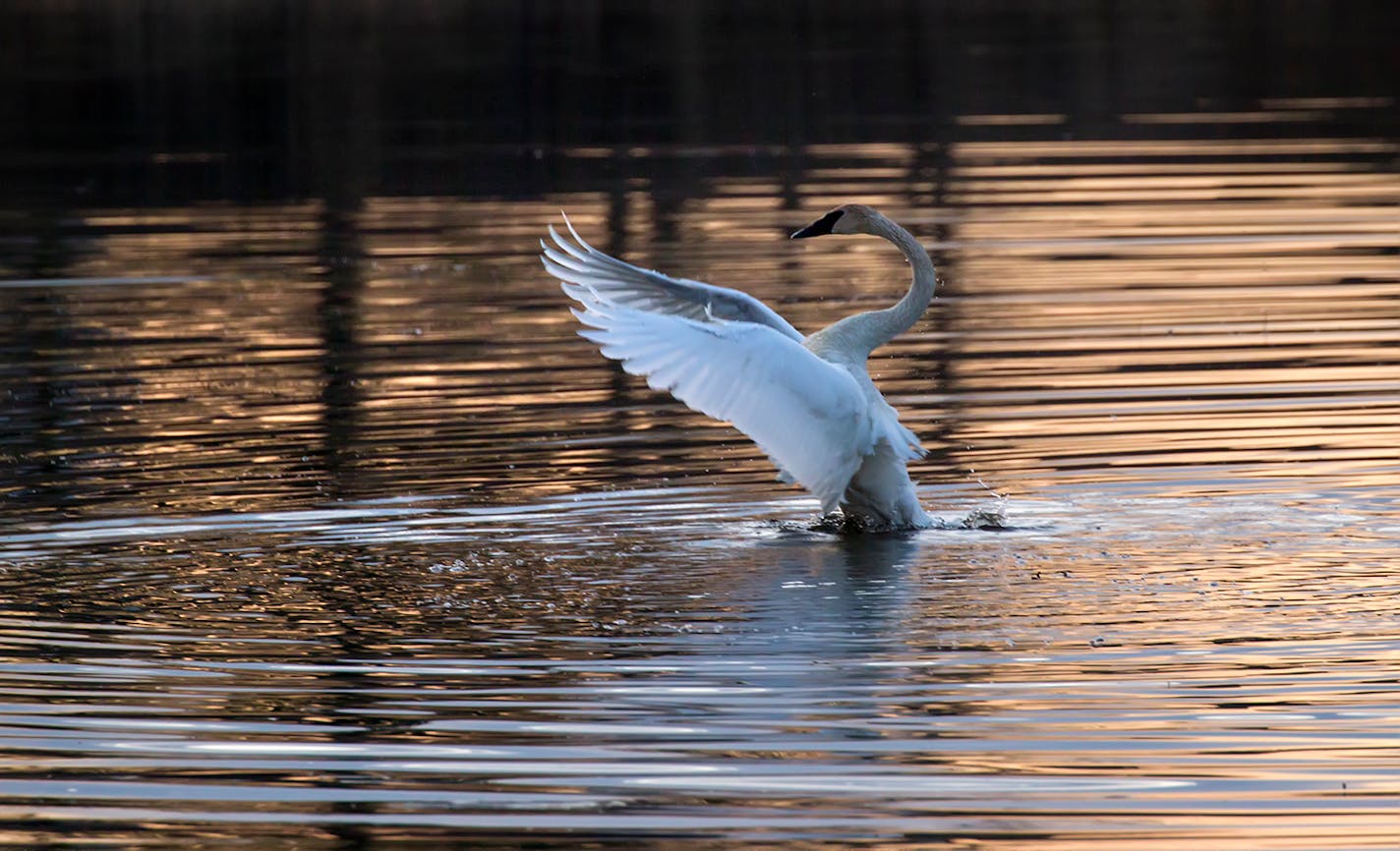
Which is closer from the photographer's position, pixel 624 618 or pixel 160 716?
pixel 160 716

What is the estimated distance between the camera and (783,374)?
31.7 ft

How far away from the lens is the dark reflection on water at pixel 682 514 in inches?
265

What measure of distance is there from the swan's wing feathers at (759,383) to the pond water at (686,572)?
451 millimetres

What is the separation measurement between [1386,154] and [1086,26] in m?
15.1

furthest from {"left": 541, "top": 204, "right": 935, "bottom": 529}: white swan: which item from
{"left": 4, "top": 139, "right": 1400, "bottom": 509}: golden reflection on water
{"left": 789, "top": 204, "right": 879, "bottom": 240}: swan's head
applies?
{"left": 4, "top": 139, "right": 1400, "bottom": 509}: golden reflection on water

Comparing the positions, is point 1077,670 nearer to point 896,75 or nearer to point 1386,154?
point 1386,154

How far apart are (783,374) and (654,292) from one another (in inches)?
55.8

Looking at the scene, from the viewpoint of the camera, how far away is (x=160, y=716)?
7496 mm

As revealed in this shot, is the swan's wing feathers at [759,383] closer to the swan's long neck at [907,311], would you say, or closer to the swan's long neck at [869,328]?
the swan's long neck at [869,328]

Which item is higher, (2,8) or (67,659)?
(2,8)

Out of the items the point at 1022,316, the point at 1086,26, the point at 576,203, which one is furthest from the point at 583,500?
the point at 1086,26

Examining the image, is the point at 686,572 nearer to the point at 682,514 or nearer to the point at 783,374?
the point at 783,374

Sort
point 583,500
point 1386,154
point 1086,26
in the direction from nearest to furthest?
point 583,500 → point 1386,154 → point 1086,26

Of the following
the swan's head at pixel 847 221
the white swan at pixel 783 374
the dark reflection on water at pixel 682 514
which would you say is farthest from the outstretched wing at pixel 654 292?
the dark reflection on water at pixel 682 514
